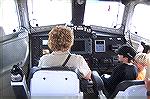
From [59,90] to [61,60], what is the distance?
0.32 m

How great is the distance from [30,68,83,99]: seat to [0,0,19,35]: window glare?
1.34 meters

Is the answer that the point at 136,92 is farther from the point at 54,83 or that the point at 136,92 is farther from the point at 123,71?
the point at 54,83

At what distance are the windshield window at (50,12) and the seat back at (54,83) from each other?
264 cm

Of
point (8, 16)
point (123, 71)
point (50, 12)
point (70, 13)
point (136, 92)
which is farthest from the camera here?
point (50, 12)

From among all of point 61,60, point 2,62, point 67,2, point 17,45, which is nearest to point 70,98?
point 61,60

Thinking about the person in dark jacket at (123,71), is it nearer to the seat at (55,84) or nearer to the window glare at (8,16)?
the seat at (55,84)

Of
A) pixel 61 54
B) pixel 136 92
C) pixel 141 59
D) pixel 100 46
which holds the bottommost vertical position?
pixel 100 46

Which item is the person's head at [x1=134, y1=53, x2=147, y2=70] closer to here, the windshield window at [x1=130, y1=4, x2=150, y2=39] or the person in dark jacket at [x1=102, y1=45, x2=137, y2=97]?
the person in dark jacket at [x1=102, y1=45, x2=137, y2=97]

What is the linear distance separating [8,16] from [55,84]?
2.08 meters

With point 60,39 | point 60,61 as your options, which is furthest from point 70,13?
point 60,61

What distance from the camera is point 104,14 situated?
19.9 ft

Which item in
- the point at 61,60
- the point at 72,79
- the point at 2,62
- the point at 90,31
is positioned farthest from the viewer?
the point at 90,31

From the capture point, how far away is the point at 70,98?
10.6 ft

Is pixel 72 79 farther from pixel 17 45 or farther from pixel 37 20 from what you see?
pixel 37 20
